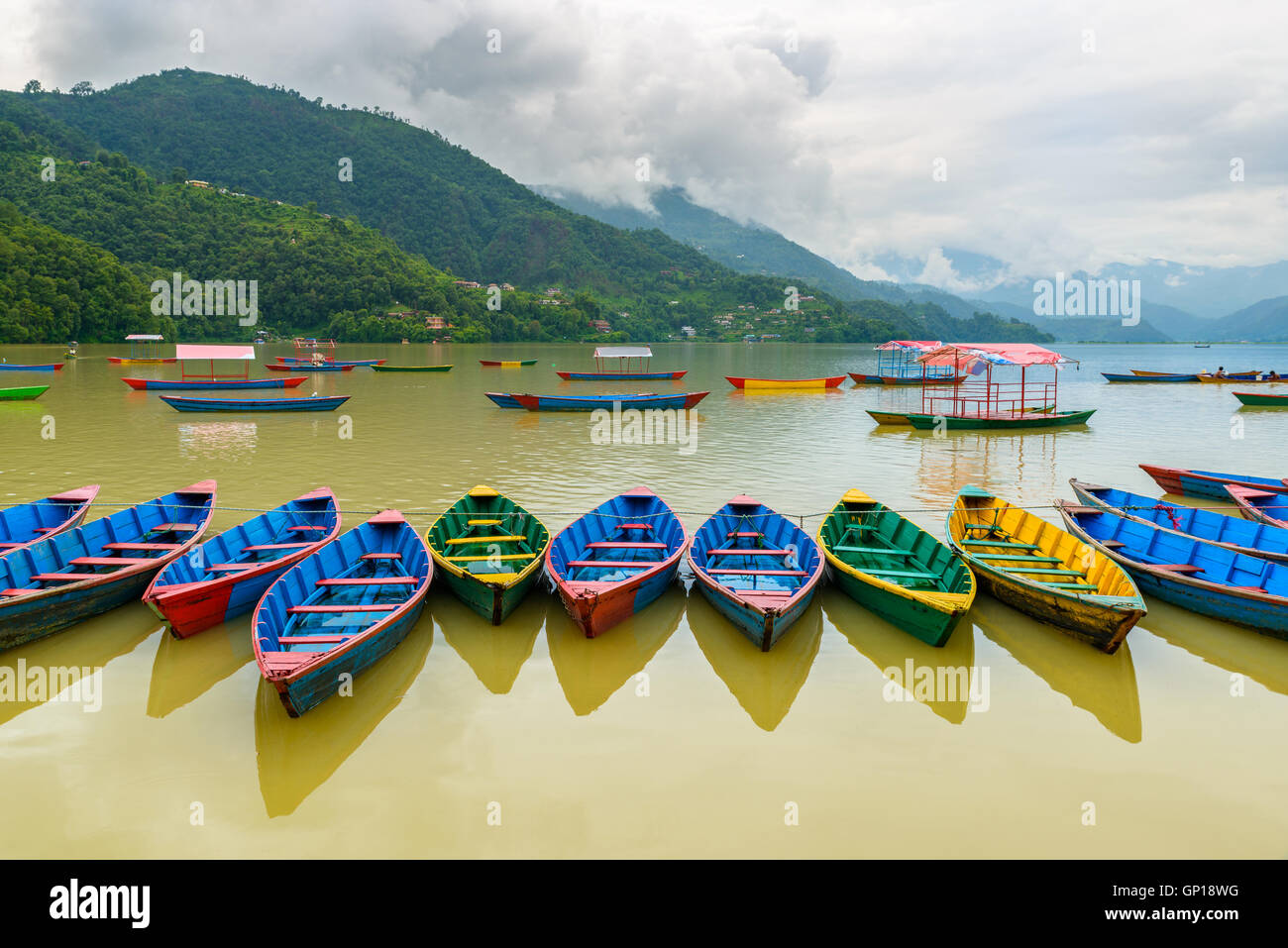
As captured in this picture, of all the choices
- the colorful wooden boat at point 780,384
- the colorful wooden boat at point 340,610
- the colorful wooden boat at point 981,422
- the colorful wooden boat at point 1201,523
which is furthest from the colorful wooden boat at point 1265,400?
the colorful wooden boat at point 340,610

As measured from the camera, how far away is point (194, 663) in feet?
32.2

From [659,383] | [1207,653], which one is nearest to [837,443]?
[1207,653]

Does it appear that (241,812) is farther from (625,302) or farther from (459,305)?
(625,302)

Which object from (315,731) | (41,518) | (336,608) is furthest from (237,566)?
(41,518)

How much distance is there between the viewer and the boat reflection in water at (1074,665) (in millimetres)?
8883

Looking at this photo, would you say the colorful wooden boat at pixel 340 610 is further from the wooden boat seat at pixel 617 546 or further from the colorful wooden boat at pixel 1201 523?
the colorful wooden boat at pixel 1201 523

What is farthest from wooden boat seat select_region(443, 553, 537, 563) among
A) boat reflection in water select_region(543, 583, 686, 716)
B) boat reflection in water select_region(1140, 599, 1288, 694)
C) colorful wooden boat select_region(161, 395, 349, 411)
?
colorful wooden boat select_region(161, 395, 349, 411)

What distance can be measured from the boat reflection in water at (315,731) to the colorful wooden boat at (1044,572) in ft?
27.9

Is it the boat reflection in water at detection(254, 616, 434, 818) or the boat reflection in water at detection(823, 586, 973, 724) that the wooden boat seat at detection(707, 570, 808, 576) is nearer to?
the boat reflection in water at detection(823, 586, 973, 724)

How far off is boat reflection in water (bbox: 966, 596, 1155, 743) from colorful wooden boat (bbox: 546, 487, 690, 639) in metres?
4.86

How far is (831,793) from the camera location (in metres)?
7.30

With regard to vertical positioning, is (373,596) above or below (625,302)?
below

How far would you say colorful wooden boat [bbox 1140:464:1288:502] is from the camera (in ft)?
55.2
